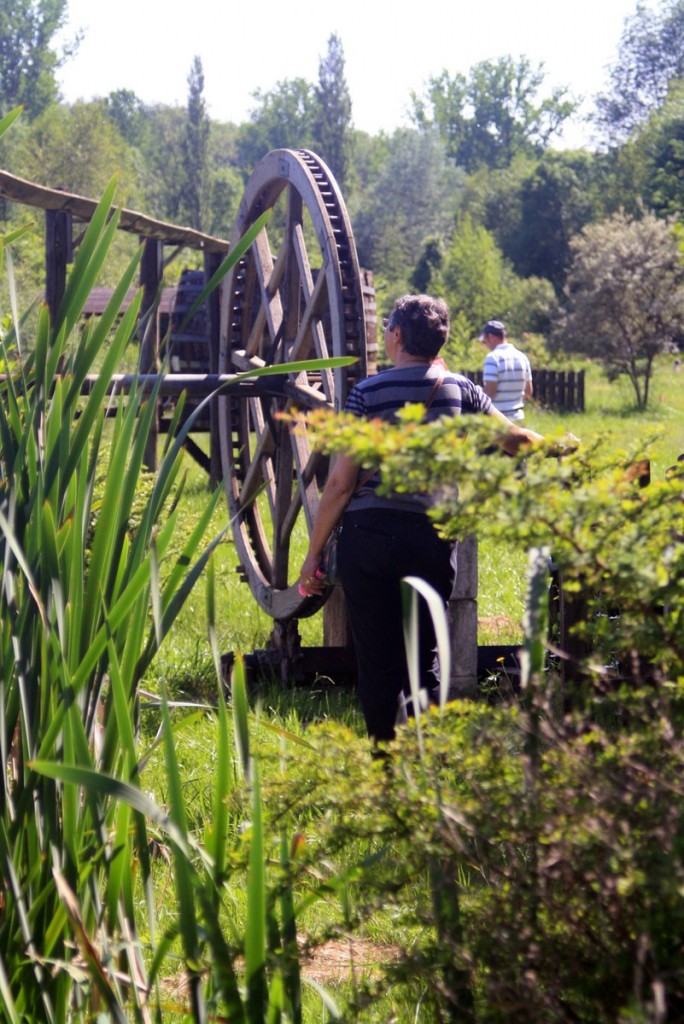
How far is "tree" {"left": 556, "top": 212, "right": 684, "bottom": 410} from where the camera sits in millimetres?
30734

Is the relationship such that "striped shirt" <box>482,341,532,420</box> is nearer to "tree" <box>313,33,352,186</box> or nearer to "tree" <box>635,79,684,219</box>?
"tree" <box>635,79,684,219</box>

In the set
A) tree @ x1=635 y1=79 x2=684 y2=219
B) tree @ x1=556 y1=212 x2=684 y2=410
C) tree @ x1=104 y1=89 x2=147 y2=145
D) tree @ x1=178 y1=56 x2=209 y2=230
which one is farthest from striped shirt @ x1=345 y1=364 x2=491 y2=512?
tree @ x1=104 y1=89 x2=147 y2=145

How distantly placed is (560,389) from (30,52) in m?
70.4

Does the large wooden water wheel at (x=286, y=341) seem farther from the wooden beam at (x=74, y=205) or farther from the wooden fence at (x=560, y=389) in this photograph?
the wooden fence at (x=560, y=389)

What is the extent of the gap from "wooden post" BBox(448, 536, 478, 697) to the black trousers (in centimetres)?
61

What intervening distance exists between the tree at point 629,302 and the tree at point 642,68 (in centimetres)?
5161

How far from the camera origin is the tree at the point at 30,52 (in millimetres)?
86125

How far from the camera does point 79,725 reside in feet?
5.59

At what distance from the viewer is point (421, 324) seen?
12.5ft

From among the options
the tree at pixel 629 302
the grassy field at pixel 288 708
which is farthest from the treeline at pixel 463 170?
the grassy field at pixel 288 708

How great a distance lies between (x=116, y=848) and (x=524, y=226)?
2720 inches

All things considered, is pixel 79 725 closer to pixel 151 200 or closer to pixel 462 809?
pixel 462 809

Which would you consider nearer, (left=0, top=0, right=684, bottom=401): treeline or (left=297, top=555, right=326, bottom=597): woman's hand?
(left=297, top=555, right=326, bottom=597): woman's hand

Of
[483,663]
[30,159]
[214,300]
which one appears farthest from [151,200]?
[483,663]
